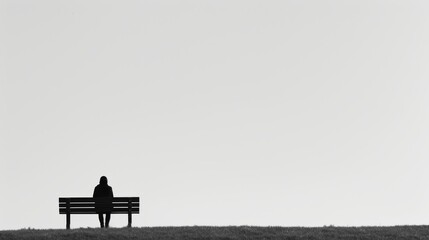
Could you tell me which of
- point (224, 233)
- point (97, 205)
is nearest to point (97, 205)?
point (97, 205)

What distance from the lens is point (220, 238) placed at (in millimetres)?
32125

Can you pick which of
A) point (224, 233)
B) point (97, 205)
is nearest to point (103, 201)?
point (97, 205)

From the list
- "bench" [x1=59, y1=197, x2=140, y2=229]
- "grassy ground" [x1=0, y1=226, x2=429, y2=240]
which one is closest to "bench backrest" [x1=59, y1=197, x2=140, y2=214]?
"bench" [x1=59, y1=197, x2=140, y2=229]

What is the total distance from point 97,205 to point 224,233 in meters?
4.18

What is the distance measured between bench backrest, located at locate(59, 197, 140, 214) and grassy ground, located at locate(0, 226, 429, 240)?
6.04 ft

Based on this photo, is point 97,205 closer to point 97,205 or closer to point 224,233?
point 97,205

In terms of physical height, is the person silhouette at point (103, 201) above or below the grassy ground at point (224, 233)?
above

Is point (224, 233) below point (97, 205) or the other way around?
below

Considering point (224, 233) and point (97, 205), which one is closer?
point (224, 233)

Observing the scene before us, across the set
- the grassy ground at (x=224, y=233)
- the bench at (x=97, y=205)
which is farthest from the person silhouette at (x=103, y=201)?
the grassy ground at (x=224, y=233)

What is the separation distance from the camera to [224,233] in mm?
32750

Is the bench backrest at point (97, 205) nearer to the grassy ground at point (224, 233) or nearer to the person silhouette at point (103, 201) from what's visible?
the person silhouette at point (103, 201)

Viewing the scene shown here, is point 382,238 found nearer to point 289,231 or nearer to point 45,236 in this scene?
point 289,231

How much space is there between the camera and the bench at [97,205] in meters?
35.4
